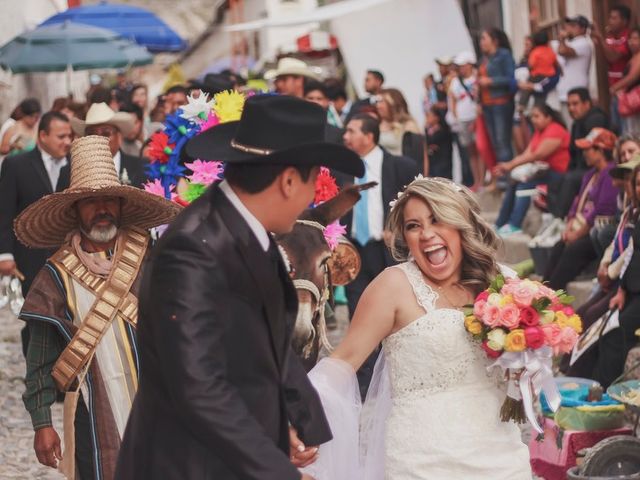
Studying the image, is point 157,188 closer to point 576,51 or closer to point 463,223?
point 463,223

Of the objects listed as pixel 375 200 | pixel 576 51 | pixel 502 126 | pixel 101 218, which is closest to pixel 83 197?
pixel 101 218

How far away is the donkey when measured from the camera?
6039 mm

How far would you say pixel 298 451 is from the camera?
13.3ft

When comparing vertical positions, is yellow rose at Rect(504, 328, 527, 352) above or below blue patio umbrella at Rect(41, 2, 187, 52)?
→ below

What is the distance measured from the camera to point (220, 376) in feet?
11.6

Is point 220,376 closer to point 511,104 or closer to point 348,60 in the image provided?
point 511,104

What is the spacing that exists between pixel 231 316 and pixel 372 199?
26.0ft

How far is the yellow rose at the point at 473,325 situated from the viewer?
530 cm

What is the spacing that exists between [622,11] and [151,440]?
11.8 meters

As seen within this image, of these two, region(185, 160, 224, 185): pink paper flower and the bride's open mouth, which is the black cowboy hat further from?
region(185, 160, 224, 185): pink paper flower

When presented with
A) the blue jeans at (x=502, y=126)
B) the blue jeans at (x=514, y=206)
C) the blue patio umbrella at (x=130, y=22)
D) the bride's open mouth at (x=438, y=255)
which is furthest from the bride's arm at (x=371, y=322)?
the blue patio umbrella at (x=130, y=22)

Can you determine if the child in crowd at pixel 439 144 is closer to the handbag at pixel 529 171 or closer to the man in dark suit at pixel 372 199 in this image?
the handbag at pixel 529 171

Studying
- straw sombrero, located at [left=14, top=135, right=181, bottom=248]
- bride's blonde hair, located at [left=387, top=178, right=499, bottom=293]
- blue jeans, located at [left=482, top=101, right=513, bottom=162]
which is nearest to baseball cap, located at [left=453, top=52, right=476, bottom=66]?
blue jeans, located at [left=482, top=101, right=513, bottom=162]

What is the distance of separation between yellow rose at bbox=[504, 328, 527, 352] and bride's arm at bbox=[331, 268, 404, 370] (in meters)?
0.48
